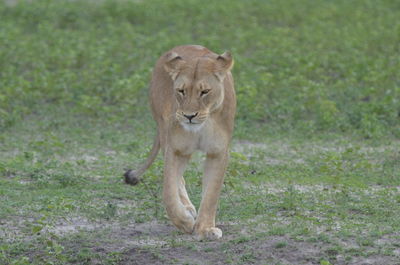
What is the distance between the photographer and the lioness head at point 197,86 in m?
5.77

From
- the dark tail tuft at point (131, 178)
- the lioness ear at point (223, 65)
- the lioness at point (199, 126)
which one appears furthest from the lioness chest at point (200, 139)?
the dark tail tuft at point (131, 178)

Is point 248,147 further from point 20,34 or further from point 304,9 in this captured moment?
point 304,9

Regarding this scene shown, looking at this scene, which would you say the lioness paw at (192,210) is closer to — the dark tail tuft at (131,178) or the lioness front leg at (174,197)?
the lioness front leg at (174,197)

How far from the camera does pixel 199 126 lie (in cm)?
585

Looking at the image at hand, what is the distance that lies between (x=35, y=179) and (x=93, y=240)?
185 centimetres

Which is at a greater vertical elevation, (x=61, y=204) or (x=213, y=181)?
(x=213, y=181)

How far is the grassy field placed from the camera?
5.92 m

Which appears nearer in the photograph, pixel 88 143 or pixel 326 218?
pixel 326 218

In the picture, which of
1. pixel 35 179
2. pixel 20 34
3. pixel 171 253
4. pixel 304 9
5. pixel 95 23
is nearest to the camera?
pixel 171 253

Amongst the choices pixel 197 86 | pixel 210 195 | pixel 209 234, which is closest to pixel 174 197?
pixel 210 195

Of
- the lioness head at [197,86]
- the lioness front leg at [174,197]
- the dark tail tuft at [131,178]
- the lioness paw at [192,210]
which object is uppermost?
the lioness head at [197,86]

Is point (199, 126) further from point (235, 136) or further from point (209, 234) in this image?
point (235, 136)

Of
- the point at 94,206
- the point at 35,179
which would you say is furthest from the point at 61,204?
the point at 35,179

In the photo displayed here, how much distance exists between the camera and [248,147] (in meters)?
9.13
